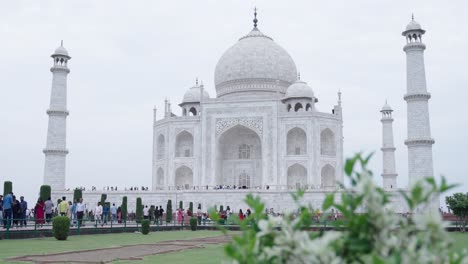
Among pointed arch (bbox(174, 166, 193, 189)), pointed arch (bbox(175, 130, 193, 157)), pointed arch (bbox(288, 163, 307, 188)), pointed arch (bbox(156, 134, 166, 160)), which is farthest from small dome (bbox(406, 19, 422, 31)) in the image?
pointed arch (bbox(156, 134, 166, 160))

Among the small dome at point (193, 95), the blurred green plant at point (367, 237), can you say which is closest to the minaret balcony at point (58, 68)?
the small dome at point (193, 95)

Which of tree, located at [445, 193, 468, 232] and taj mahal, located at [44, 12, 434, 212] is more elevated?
taj mahal, located at [44, 12, 434, 212]

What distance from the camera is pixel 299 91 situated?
3291 centimetres

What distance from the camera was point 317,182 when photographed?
30047 mm

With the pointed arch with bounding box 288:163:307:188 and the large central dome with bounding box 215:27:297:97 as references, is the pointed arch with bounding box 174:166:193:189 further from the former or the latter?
the large central dome with bounding box 215:27:297:97

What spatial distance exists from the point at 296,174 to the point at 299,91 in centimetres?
502

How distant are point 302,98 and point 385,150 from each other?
6.61 m

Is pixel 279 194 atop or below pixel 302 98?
below

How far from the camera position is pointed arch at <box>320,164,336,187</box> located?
3136 cm

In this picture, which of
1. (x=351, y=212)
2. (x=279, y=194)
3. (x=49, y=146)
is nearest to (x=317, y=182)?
(x=279, y=194)

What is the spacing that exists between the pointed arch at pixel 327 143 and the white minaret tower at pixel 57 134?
46.4 ft

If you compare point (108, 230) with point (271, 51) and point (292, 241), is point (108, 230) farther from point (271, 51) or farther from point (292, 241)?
point (271, 51)

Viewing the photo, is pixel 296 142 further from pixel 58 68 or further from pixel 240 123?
pixel 58 68

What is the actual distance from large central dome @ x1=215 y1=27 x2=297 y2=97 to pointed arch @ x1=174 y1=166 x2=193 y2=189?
19.4 ft
